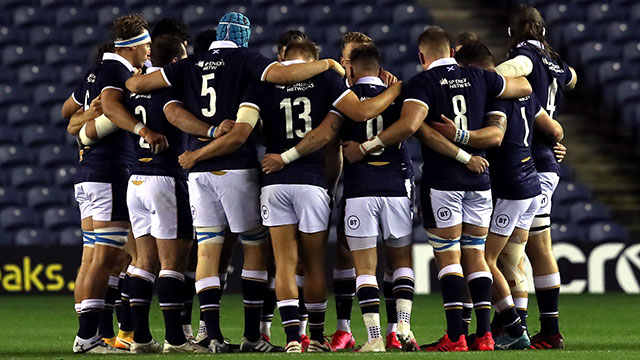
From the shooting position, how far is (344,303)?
327 inches

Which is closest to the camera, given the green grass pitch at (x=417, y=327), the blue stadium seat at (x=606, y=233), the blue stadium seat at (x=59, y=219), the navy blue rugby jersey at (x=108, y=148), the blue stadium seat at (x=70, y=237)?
the green grass pitch at (x=417, y=327)

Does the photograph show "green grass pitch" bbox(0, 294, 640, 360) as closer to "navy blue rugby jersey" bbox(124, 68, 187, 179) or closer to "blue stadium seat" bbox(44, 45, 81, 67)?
"navy blue rugby jersey" bbox(124, 68, 187, 179)

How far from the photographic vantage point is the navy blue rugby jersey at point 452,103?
7723 mm

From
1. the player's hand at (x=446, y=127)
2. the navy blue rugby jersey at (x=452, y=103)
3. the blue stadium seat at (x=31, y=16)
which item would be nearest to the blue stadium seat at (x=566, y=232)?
the navy blue rugby jersey at (x=452, y=103)

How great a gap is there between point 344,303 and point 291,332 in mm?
828

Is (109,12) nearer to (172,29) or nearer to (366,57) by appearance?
(172,29)

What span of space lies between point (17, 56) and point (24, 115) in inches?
43.9

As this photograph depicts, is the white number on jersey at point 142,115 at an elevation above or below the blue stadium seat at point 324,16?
below

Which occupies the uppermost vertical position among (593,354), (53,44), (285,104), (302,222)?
(53,44)

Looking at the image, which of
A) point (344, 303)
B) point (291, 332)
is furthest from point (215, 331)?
point (344, 303)

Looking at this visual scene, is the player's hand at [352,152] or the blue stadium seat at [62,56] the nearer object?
the player's hand at [352,152]

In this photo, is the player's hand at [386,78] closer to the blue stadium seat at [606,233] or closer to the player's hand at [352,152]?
the player's hand at [352,152]

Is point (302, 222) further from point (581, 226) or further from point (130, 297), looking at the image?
point (581, 226)

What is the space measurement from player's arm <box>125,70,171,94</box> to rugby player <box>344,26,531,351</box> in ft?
4.19
